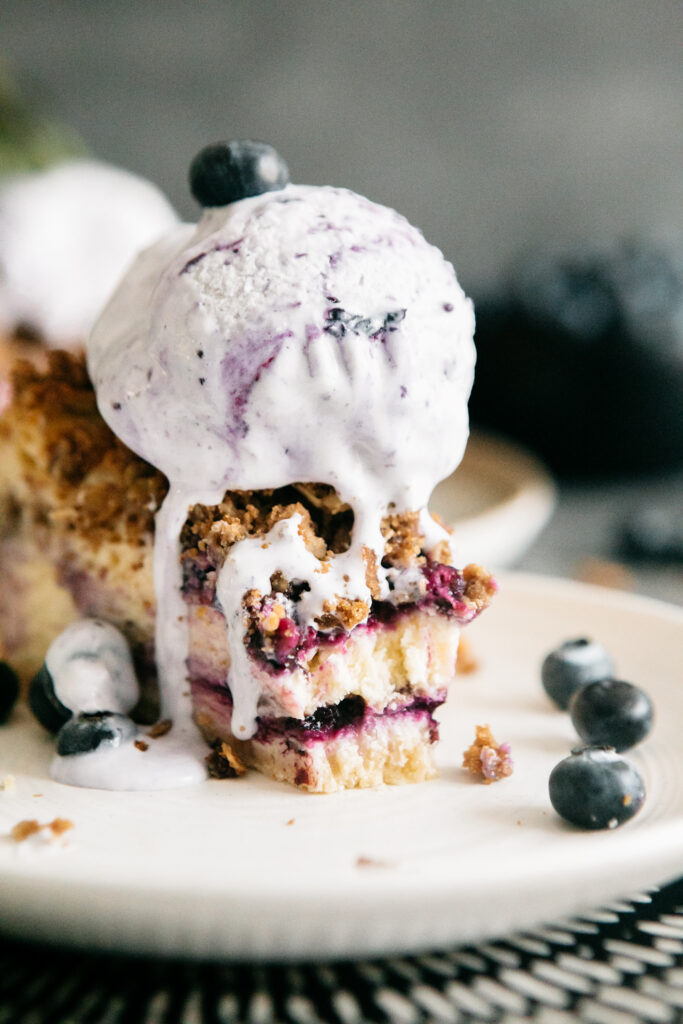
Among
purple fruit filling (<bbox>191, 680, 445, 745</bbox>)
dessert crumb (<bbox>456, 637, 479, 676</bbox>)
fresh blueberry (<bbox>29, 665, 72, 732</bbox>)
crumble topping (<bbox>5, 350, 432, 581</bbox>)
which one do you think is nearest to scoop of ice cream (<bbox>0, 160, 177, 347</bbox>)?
crumble topping (<bbox>5, 350, 432, 581</bbox>)

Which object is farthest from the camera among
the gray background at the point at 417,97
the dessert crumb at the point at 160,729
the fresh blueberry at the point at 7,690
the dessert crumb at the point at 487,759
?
the gray background at the point at 417,97

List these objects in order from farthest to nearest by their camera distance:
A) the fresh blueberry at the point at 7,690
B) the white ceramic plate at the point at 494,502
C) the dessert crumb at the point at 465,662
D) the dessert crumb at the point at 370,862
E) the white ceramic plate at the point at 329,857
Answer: the white ceramic plate at the point at 494,502
the dessert crumb at the point at 465,662
the fresh blueberry at the point at 7,690
the dessert crumb at the point at 370,862
the white ceramic plate at the point at 329,857

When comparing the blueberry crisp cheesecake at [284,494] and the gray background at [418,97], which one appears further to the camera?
the gray background at [418,97]

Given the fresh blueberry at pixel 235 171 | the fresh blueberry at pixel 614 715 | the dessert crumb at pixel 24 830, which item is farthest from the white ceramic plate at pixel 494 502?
the dessert crumb at pixel 24 830

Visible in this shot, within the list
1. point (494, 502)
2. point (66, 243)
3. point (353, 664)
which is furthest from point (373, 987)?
point (66, 243)

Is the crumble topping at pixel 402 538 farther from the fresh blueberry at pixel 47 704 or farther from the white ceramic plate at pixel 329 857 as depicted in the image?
the fresh blueberry at pixel 47 704

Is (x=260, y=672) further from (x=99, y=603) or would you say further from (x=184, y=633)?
(x=99, y=603)

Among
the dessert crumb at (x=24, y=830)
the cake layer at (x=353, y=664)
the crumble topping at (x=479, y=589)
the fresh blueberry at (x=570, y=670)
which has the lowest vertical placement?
the dessert crumb at (x=24, y=830)

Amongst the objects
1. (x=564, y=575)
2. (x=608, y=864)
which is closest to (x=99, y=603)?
(x=608, y=864)
